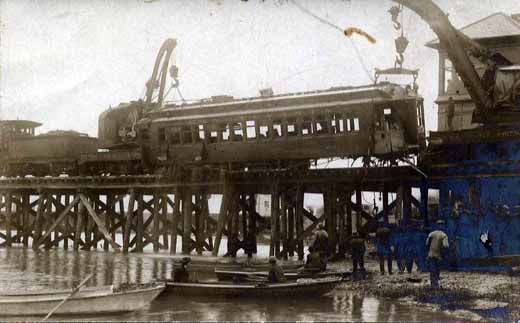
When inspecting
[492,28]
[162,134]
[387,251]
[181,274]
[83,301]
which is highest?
[492,28]

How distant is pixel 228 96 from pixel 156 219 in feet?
22.5

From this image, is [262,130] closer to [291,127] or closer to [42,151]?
[291,127]

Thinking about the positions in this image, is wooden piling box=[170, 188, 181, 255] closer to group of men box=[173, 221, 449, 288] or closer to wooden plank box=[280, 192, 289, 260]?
wooden plank box=[280, 192, 289, 260]

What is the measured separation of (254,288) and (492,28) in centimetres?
1816

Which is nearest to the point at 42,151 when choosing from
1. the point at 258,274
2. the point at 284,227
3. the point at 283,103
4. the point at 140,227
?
the point at 140,227

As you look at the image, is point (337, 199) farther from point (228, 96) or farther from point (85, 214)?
point (85, 214)

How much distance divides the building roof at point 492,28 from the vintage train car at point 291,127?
4.77 metres

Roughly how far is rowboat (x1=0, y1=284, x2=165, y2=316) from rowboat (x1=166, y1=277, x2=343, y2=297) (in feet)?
3.83

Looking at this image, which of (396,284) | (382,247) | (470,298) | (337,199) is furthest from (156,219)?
(470,298)

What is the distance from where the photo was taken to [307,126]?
25359 millimetres

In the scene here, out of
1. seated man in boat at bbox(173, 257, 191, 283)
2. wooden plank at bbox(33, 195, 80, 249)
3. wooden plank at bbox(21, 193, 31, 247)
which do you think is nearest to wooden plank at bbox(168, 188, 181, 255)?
wooden plank at bbox(33, 195, 80, 249)

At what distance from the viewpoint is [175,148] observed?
28766mm

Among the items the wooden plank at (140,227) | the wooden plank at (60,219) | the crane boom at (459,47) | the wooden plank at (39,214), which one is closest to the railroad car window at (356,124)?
the crane boom at (459,47)

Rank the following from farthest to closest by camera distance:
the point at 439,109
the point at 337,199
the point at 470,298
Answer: the point at 439,109 → the point at 337,199 → the point at 470,298
